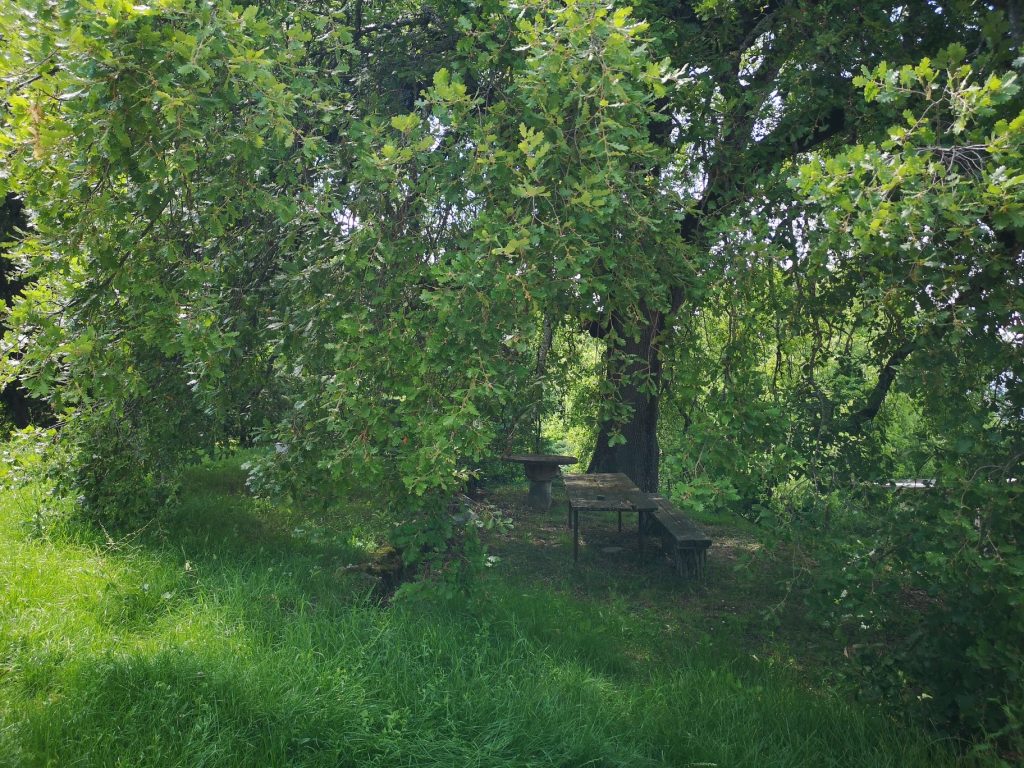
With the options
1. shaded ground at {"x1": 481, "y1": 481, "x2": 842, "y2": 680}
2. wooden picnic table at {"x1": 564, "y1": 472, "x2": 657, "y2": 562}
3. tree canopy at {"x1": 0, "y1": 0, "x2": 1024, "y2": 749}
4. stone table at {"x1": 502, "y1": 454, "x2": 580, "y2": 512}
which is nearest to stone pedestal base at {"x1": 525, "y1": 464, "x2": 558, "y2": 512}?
stone table at {"x1": 502, "y1": 454, "x2": 580, "y2": 512}

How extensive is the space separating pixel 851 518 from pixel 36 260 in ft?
16.4

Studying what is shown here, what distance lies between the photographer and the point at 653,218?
4605 mm

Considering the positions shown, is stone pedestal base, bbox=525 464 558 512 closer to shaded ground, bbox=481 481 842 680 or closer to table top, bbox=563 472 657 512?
shaded ground, bbox=481 481 842 680

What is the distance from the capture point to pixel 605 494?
26.7 feet

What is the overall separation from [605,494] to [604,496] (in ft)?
0.39

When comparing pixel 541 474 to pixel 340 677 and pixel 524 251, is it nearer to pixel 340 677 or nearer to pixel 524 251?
pixel 340 677

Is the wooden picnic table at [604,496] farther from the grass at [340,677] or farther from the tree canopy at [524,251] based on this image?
the tree canopy at [524,251]

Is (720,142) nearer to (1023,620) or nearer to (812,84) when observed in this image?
(812,84)

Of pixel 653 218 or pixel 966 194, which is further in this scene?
pixel 653 218

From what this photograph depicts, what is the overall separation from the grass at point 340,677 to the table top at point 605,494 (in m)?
1.55

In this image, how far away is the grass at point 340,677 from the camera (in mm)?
3576

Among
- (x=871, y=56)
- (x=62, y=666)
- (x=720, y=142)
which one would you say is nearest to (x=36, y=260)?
(x=62, y=666)

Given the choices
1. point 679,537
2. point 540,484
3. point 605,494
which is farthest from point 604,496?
point 540,484

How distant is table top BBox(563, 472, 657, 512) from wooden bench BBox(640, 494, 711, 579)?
26 centimetres
